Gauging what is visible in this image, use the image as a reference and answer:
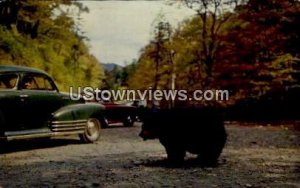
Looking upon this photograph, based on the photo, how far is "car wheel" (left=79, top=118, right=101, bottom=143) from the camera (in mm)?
12587

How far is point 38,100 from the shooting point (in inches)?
427

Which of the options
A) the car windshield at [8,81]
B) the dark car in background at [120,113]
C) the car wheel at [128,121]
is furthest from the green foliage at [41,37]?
the car windshield at [8,81]

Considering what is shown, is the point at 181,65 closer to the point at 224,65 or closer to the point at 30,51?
the point at 224,65

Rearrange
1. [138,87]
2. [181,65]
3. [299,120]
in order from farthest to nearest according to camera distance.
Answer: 1. [138,87]
2. [181,65]
3. [299,120]

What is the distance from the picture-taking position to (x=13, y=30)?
25062 millimetres

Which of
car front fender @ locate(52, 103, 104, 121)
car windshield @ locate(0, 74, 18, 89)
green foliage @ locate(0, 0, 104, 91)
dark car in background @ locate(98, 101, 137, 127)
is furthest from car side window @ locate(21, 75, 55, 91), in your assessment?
green foliage @ locate(0, 0, 104, 91)

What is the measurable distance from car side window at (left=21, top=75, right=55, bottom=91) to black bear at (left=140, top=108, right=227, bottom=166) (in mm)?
3561

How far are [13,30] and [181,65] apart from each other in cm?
1509

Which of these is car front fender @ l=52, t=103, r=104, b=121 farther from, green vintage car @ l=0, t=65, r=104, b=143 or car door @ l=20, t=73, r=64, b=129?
car door @ l=20, t=73, r=64, b=129

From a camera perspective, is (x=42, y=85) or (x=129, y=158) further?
(x=42, y=85)

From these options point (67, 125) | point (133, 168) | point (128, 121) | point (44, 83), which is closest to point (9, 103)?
point (44, 83)

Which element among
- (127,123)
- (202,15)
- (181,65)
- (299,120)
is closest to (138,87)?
(181,65)

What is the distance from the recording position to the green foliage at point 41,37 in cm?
2356

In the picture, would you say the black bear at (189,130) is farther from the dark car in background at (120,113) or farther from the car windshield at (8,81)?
the dark car in background at (120,113)
